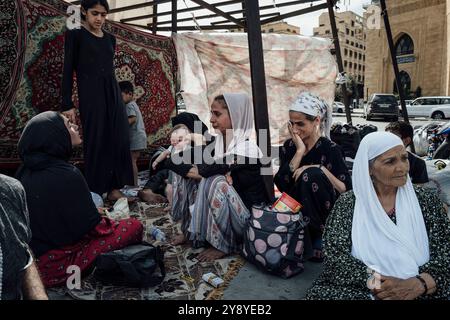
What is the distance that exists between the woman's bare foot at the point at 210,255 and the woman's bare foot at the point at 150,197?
1.54m

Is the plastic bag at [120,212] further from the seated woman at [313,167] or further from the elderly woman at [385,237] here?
the elderly woman at [385,237]

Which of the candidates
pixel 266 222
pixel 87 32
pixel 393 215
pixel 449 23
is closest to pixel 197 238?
pixel 266 222

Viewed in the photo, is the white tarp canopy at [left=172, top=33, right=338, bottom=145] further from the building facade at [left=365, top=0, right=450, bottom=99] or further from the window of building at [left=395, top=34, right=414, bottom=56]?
the window of building at [left=395, top=34, right=414, bottom=56]

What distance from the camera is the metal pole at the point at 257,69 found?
2.81 m

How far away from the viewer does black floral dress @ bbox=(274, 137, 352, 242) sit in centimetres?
277

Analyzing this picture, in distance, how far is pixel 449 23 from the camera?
26.1 metres

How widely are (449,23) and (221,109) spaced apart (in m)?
29.2

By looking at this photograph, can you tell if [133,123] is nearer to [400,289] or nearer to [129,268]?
[129,268]

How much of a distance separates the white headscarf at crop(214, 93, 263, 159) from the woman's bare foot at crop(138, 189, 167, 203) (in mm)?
1354

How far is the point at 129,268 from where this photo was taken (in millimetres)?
2248

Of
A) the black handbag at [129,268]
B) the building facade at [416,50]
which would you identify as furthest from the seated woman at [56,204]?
the building facade at [416,50]

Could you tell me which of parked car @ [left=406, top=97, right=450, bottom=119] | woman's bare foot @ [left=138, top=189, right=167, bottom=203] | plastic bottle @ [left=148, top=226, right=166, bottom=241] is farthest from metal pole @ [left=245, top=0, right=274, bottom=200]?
parked car @ [left=406, top=97, right=450, bottom=119]

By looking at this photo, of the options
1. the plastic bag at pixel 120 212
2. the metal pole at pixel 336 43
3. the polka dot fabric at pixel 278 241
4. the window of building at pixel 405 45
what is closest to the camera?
the polka dot fabric at pixel 278 241

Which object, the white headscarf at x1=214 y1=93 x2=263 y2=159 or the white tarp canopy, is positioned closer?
Result: the white headscarf at x1=214 y1=93 x2=263 y2=159
